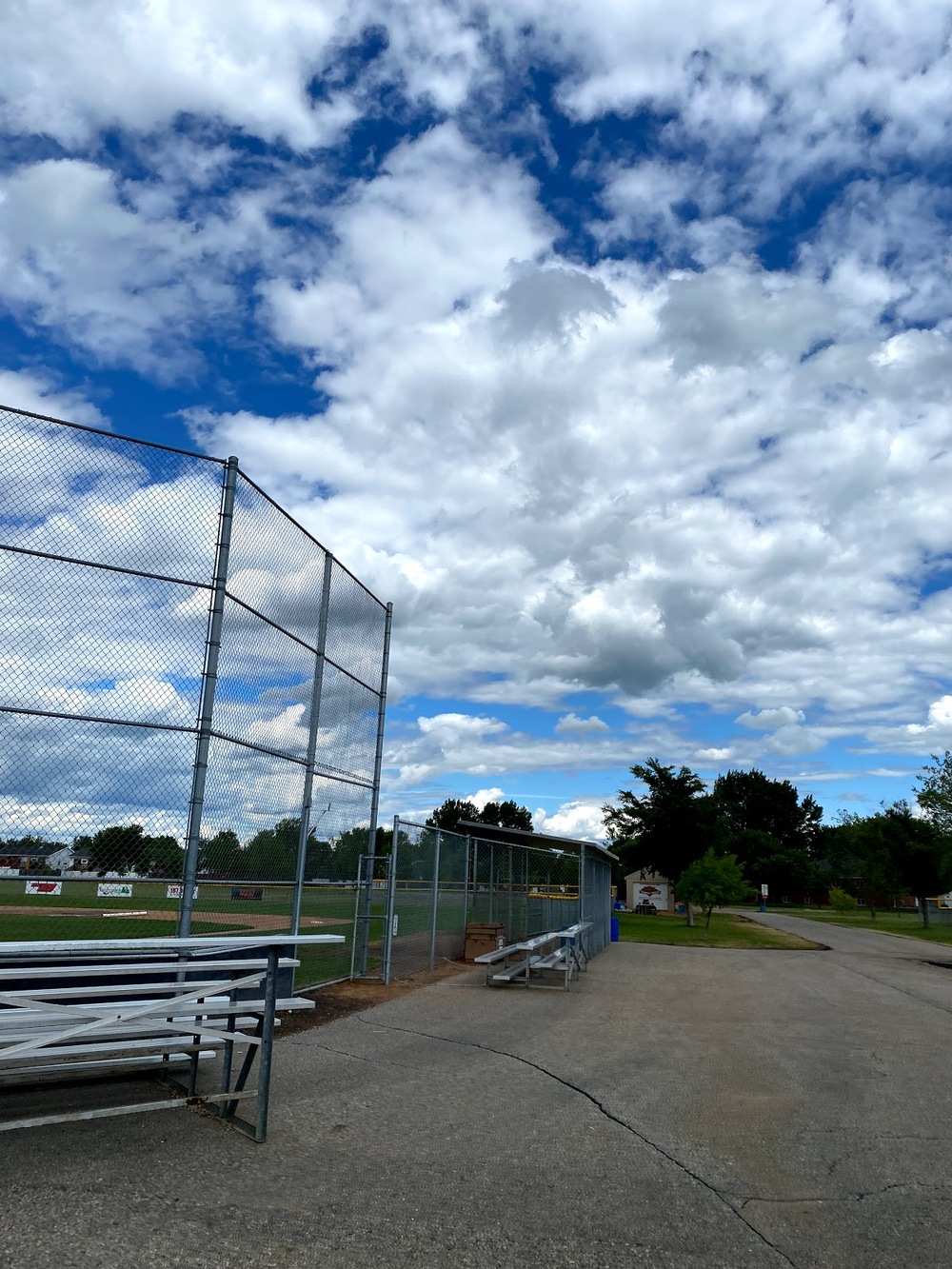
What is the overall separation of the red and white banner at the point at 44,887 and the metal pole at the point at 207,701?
1106 mm

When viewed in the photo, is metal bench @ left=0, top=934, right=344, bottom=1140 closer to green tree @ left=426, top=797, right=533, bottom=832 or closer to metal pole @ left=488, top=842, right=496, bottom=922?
metal pole @ left=488, top=842, right=496, bottom=922

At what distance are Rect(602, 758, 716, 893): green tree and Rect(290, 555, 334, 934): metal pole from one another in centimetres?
3999

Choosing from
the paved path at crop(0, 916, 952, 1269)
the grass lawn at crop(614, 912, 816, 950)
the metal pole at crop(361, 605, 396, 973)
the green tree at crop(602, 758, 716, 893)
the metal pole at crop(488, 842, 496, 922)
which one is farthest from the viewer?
the green tree at crop(602, 758, 716, 893)

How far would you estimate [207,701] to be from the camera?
7.91 metres

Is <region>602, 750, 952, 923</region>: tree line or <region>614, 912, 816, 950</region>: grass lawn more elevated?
<region>602, 750, 952, 923</region>: tree line

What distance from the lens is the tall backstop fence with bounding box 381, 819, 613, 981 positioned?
589 inches

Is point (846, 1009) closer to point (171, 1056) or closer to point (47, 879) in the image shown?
point (171, 1056)

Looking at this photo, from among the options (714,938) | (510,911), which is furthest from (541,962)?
(714,938)

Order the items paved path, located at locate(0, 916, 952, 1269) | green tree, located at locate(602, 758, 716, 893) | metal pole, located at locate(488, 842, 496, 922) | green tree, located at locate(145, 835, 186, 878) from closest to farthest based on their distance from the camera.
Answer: paved path, located at locate(0, 916, 952, 1269) → green tree, located at locate(145, 835, 186, 878) → metal pole, located at locate(488, 842, 496, 922) → green tree, located at locate(602, 758, 716, 893)

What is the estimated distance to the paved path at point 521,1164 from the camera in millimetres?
4059

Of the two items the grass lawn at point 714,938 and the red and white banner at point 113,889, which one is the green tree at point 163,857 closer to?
the red and white banner at point 113,889

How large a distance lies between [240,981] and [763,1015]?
8.76m

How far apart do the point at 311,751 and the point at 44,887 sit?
4.25 m

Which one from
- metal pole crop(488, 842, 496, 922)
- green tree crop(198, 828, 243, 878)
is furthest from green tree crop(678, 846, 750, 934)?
green tree crop(198, 828, 243, 878)
